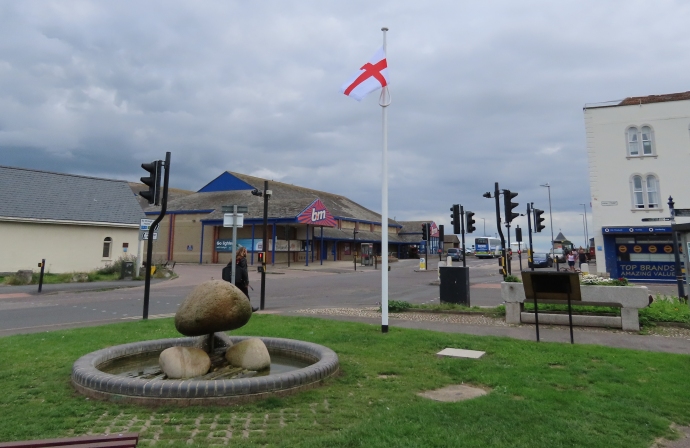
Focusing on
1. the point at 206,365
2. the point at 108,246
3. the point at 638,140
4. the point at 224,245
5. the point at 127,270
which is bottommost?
the point at 206,365

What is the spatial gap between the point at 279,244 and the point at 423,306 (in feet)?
106

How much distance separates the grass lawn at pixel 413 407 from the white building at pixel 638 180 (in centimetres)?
2117

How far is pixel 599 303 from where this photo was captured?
9578 mm

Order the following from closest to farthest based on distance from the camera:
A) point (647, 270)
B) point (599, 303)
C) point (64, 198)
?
point (599, 303) → point (647, 270) → point (64, 198)

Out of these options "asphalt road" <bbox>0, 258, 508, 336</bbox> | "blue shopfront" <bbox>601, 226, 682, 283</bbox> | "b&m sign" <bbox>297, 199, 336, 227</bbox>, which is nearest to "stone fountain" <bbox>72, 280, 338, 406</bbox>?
"asphalt road" <bbox>0, 258, 508, 336</bbox>

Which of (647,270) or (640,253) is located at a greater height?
(640,253)

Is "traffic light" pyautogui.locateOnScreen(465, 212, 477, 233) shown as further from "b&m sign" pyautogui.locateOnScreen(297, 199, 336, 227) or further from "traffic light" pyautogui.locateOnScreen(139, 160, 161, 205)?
"b&m sign" pyautogui.locateOnScreen(297, 199, 336, 227)

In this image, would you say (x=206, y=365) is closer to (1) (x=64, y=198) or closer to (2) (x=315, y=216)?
(1) (x=64, y=198)

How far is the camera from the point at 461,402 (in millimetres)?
4555

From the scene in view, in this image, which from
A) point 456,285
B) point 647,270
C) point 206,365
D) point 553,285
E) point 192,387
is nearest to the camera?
point 192,387

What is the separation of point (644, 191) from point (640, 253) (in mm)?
3573

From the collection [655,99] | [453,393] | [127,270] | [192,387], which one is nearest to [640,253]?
[655,99]

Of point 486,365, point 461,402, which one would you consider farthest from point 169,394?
point 486,365

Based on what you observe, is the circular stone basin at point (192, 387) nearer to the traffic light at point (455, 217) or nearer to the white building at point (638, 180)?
the traffic light at point (455, 217)
